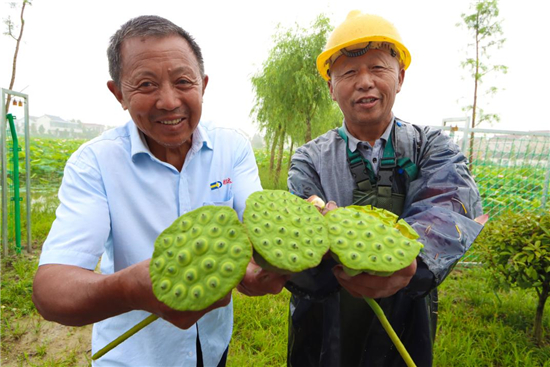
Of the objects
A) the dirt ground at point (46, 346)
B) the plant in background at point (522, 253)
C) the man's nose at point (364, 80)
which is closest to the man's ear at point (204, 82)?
the man's nose at point (364, 80)

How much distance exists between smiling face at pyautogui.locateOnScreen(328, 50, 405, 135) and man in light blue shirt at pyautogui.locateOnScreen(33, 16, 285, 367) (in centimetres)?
68

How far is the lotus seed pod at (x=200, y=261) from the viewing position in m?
0.80

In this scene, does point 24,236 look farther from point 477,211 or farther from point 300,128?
point 300,128

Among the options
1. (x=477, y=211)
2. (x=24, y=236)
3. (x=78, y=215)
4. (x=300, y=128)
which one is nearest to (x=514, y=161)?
(x=477, y=211)

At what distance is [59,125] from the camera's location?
33.3 m

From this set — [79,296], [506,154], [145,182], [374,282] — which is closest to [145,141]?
[145,182]

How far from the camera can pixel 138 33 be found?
1413 millimetres

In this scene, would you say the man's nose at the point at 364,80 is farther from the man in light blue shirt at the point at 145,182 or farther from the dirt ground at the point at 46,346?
the dirt ground at the point at 46,346

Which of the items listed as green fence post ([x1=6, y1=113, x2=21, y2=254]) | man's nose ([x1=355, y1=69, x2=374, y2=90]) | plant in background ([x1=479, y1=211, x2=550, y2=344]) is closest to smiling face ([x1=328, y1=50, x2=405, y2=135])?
man's nose ([x1=355, y1=69, x2=374, y2=90])

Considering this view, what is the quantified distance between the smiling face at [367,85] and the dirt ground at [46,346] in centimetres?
341

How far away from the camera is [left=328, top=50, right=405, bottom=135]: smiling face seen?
1.72 m

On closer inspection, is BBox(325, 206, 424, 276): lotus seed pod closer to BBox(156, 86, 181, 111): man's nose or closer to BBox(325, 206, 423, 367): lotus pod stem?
BBox(325, 206, 423, 367): lotus pod stem

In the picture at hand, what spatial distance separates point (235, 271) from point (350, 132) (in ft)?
4.49

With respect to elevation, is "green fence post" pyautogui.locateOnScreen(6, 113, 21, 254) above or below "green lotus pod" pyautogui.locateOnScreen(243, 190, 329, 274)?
below
